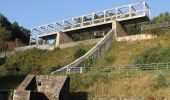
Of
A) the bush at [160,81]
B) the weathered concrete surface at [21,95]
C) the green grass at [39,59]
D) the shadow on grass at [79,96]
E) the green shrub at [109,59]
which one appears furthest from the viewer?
the green grass at [39,59]

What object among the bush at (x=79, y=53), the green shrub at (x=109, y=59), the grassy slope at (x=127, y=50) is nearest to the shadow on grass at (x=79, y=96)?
the grassy slope at (x=127, y=50)

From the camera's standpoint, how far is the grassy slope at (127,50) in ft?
135

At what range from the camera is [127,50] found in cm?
4422

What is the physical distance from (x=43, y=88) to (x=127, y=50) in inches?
749

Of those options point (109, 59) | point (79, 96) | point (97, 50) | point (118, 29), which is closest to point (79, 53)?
point (97, 50)

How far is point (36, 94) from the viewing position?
2572 centimetres

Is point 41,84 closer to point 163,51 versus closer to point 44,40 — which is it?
point 163,51

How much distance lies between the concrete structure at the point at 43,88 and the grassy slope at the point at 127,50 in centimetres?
1405

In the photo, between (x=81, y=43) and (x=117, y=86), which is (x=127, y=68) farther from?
(x=81, y=43)

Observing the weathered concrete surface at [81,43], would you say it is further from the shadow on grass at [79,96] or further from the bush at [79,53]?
the shadow on grass at [79,96]

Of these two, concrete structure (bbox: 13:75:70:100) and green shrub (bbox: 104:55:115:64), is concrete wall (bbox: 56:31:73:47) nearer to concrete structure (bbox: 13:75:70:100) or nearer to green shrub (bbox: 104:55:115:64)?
green shrub (bbox: 104:55:115:64)

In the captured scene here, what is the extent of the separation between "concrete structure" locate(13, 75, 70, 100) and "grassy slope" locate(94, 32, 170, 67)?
14.0 meters

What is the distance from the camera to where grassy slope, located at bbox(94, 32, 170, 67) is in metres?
41.2

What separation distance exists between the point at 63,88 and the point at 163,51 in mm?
15711
